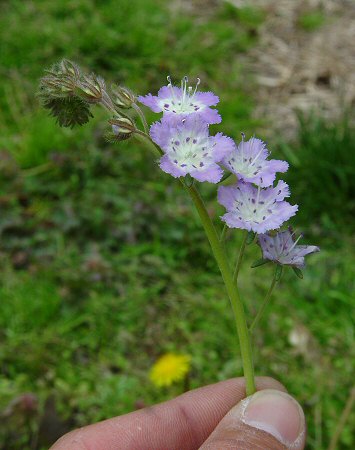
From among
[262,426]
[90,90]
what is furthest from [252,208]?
[262,426]

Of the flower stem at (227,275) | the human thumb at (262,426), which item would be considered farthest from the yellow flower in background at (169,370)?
the flower stem at (227,275)

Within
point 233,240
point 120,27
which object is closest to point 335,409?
point 233,240

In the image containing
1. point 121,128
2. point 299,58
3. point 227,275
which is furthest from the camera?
point 299,58

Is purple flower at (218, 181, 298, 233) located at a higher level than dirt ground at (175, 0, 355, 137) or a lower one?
higher

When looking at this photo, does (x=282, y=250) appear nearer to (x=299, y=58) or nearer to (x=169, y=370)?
(x=169, y=370)

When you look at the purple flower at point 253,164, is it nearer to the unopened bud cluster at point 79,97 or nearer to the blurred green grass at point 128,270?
the unopened bud cluster at point 79,97

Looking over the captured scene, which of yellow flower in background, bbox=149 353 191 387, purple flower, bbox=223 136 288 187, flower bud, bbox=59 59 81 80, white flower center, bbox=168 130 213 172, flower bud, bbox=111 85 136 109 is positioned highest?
flower bud, bbox=59 59 81 80

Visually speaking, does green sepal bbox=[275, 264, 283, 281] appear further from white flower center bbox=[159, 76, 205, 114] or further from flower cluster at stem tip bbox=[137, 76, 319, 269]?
white flower center bbox=[159, 76, 205, 114]

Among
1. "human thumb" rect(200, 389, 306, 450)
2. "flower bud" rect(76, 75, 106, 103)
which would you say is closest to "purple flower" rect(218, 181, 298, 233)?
"flower bud" rect(76, 75, 106, 103)
